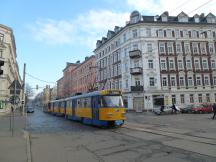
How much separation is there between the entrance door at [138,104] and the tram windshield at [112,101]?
2632 cm

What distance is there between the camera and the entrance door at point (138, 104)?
42588 mm

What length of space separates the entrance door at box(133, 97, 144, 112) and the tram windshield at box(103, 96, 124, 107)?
2632cm

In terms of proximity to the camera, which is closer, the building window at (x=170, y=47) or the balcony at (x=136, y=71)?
the balcony at (x=136, y=71)

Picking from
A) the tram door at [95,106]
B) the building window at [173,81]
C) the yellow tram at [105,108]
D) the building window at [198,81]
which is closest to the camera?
the yellow tram at [105,108]

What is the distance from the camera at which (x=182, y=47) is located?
46.3 meters

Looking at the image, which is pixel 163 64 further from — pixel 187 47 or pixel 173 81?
pixel 187 47

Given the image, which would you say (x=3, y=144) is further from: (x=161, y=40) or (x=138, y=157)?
(x=161, y=40)

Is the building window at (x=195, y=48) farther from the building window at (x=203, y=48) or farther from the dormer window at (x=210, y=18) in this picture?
the dormer window at (x=210, y=18)

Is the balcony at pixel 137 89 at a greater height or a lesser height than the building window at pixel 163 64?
lesser

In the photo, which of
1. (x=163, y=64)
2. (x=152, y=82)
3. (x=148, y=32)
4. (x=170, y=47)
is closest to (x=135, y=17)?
(x=148, y=32)

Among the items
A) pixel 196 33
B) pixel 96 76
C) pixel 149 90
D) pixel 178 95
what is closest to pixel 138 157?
pixel 149 90

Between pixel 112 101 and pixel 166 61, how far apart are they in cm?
3143

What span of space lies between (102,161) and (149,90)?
36.8 metres

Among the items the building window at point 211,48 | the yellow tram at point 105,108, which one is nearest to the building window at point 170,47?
the building window at point 211,48
